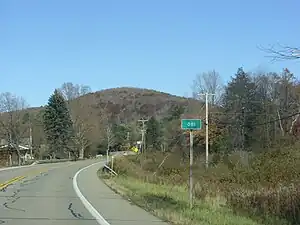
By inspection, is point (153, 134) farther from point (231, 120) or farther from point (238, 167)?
point (238, 167)

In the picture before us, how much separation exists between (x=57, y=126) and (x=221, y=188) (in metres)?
79.2

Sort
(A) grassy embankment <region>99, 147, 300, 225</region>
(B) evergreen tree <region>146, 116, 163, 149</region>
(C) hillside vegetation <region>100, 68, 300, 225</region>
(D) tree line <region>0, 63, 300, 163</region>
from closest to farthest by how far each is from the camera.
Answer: (A) grassy embankment <region>99, 147, 300, 225</region>
(C) hillside vegetation <region>100, 68, 300, 225</region>
(D) tree line <region>0, 63, 300, 163</region>
(B) evergreen tree <region>146, 116, 163, 149</region>

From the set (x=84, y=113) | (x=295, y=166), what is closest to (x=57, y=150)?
(x=84, y=113)

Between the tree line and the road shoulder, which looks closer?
the road shoulder

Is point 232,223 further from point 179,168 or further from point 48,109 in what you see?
point 48,109

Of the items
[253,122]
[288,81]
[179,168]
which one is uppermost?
[288,81]

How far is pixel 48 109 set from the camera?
110 m

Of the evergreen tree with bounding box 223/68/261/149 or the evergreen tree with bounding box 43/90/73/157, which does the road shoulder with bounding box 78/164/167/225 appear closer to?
the evergreen tree with bounding box 223/68/261/149

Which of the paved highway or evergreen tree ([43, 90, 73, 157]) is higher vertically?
evergreen tree ([43, 90, 73, 157])

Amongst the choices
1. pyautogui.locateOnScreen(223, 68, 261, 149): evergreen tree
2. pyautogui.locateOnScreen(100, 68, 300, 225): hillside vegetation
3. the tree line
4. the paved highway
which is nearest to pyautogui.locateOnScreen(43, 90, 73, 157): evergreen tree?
the tree line

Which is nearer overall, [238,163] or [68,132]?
[238,163]

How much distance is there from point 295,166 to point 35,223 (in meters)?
29.2

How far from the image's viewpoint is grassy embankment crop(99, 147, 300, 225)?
1622cm

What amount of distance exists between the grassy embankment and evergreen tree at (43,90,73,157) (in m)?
38.6
